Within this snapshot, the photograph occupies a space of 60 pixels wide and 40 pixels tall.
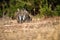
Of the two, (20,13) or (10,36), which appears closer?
(10,36)

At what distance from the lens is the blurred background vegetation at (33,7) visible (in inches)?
594

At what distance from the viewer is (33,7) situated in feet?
59.4

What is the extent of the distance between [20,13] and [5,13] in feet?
14.1

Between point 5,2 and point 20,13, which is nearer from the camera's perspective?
point 20,13

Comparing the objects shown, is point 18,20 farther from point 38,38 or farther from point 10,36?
point 38,38

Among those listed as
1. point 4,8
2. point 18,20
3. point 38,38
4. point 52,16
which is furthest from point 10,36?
point 4,8

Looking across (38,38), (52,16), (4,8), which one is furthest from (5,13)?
(38,38)

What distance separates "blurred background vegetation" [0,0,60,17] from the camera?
15.1 m

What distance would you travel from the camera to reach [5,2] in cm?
1964

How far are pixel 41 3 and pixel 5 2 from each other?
14.2 ft

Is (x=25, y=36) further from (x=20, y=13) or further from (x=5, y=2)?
(x=5, y=2)

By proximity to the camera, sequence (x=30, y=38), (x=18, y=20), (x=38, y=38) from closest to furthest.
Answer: (x=38, y=38), (x=30, y=38), (x=18, y=20)

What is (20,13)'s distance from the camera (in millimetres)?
14477

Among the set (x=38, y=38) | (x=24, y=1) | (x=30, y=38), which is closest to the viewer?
(x=38, y=38)
